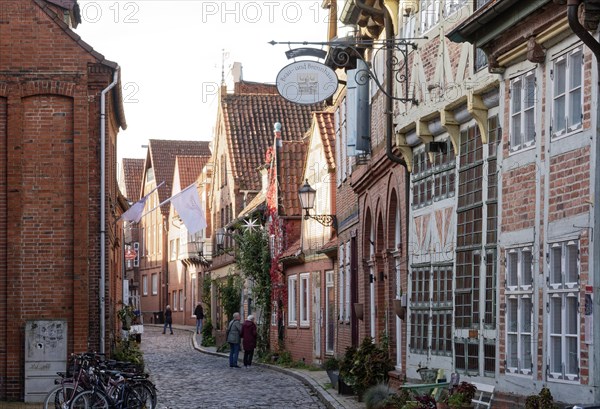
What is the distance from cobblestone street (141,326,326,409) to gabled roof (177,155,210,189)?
91.8ft

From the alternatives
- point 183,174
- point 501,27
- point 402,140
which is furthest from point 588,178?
point 183,174

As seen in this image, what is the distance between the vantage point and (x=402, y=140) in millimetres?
21188

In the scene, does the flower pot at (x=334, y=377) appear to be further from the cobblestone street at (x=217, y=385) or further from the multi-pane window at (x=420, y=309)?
the multi-pane window at (x=420, y=309)

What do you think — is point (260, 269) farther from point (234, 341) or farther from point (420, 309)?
point (420, 309)

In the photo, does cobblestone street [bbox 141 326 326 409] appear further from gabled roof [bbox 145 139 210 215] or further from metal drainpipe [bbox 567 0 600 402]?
gabled roof [bbox 145 139 210 215]

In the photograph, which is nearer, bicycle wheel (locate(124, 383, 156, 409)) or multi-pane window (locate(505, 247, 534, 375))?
multi-pane window (locate(505, 247, 534, 375))

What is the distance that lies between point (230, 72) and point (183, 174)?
42.9ft

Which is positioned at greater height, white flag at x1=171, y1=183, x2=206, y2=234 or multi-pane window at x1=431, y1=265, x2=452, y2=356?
white flag at x1=171, y1=183, x2=206, y2=234

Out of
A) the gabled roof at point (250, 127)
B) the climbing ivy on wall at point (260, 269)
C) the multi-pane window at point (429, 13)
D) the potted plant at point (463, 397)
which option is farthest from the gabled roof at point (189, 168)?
the potted plant at point (463, 397)

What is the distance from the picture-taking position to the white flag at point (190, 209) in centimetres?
3044

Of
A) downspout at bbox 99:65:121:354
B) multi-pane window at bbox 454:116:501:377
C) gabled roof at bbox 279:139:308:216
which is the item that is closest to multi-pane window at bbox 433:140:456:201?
multi-pane window at bbox 454:116:501:377

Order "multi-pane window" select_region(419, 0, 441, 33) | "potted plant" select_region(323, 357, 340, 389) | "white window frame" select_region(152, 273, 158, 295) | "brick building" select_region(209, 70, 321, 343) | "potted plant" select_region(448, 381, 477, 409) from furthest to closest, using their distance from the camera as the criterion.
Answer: "white window frame" select_region(152, 273, 158, 295)
"brick building" select_region(209, 70, 321, 343)
"potted plant" select_region(323, 357, 340, 389)
"multi-pane window" select_region(419, 0, 441, 33)
"potted plant" select_region(448, 381, 477, 409)

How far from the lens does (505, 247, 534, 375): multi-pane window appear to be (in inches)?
565

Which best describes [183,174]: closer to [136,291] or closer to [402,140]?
[136,291]
